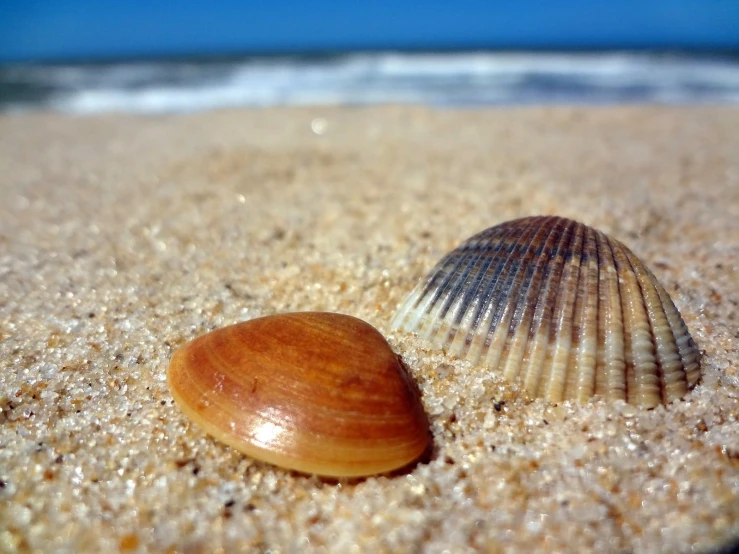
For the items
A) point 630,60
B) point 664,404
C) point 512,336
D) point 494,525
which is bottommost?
point 494,525

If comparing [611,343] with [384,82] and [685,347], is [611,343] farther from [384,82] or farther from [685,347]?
[384,82]

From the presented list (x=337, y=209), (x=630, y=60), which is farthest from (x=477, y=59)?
(x=337, y=209)

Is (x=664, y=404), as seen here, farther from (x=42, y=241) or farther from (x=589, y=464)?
(x=42, y=241)

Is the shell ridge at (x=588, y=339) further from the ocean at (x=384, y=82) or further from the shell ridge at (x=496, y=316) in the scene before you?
the ocean at (x=384, y=82)

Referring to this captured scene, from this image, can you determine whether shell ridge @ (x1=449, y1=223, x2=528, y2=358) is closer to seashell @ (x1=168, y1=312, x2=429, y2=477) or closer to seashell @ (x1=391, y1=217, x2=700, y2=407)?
seashell @ (x1=391, y1=217, x2=700, y2=407)

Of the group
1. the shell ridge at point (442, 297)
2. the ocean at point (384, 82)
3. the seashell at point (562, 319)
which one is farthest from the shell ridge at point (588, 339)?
the ocean at point (384, 82)

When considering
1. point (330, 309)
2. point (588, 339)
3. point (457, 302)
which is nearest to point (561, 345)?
point (588, 339)
